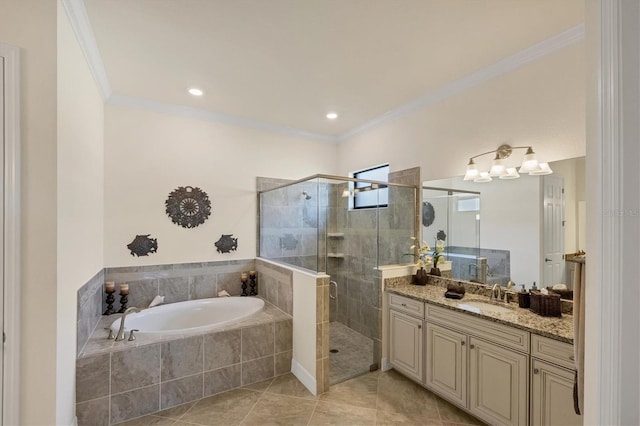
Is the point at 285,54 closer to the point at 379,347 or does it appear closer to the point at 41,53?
the point at 41,53

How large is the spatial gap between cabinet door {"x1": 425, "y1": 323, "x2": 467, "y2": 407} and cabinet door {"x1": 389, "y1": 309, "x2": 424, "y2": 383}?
3.7 inches

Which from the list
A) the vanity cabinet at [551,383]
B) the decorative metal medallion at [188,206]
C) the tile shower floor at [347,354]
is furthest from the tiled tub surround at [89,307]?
the vanity cabinet at [551,383]

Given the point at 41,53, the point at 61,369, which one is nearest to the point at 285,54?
the point at 41,53

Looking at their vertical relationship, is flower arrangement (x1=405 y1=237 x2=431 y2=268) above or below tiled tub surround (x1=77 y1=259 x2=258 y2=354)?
above

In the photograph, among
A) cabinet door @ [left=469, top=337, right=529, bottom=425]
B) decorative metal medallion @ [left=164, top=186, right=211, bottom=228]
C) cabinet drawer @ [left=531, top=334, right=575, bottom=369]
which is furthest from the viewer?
decorative metal medallion @ [left=164, top=186, right=211, bottom=228]

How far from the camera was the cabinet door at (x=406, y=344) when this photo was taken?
2.57 meters

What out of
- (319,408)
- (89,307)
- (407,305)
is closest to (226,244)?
(89,307)

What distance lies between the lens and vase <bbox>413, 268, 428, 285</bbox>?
3000mm

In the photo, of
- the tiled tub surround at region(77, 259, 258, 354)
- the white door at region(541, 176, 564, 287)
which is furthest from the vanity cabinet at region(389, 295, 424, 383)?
the tiled tub surround at region(77, 259, 258, 354)

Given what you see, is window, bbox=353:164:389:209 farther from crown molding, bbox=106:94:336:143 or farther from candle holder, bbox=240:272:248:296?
candle holder, bbox=240:272:248:296

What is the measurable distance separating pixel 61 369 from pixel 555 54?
13.0 feet

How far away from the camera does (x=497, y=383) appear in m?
1.98

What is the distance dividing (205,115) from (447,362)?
3683 millimetres

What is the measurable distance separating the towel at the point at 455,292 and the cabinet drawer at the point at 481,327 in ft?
0.70
